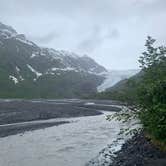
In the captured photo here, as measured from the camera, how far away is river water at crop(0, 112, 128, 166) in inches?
1452

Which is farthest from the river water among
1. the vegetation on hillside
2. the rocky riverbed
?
the vegetation on hillside

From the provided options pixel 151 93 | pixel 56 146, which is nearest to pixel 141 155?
pixel 151 93

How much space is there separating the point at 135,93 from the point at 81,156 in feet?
28.4

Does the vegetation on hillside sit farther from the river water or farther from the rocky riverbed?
the river water

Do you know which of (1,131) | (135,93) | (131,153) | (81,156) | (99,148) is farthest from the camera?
(1,131)

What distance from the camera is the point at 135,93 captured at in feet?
108

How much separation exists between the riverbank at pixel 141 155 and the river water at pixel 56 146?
291 cm

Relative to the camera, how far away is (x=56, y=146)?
45062 millimetres

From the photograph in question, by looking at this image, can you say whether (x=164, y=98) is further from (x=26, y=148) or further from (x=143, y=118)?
(x=26, y=148)

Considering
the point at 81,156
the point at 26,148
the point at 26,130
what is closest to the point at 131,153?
the point at 81,156

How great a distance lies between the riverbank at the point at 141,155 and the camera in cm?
2887

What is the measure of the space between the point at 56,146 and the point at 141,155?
14.1 metres

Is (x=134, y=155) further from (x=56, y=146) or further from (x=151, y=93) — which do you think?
(x=56, y=146)

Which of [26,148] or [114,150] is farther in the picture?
[26,148]
